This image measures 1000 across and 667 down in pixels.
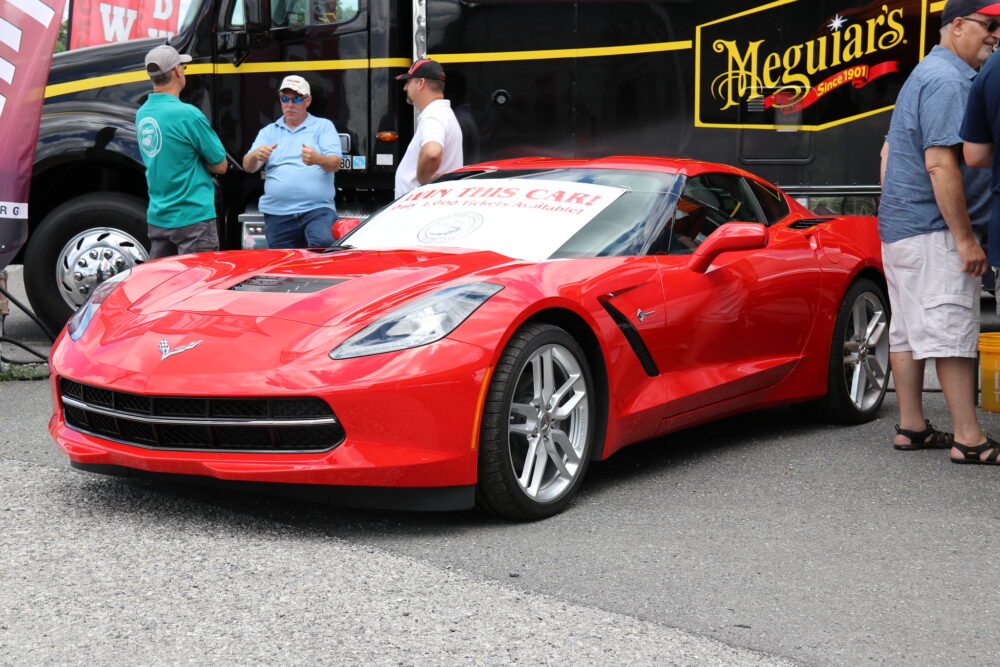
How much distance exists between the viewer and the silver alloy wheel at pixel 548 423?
4098 millimetres

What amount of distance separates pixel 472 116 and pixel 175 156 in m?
2.10

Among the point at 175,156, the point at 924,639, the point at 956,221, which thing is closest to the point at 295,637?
the point at 924,639

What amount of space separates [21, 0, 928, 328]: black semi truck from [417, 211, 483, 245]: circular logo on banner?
3191 mm

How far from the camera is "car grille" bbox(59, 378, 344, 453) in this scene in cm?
377

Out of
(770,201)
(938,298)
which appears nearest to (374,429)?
(938,298)

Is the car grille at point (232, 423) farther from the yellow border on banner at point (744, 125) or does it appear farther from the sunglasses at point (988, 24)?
the yellow border on banner at point (744, 125)

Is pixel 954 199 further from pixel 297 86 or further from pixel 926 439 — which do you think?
pixel 297 86

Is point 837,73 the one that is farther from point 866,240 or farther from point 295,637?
point 295,637

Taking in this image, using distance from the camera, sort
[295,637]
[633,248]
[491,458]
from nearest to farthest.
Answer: [295,637] → [491,458] → [633,248]

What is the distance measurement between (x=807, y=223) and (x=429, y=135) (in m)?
2.01

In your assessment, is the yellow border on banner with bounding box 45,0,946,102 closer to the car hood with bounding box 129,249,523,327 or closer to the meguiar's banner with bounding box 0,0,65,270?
the meguiar's banner with bounding box 0,0,65,270

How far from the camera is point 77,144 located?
805cm

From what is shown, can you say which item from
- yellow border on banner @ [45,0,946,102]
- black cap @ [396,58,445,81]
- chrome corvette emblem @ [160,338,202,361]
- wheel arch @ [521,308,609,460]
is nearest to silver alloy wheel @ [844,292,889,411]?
wheel arch @ [521,308,609,460]

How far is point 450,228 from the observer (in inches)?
194
